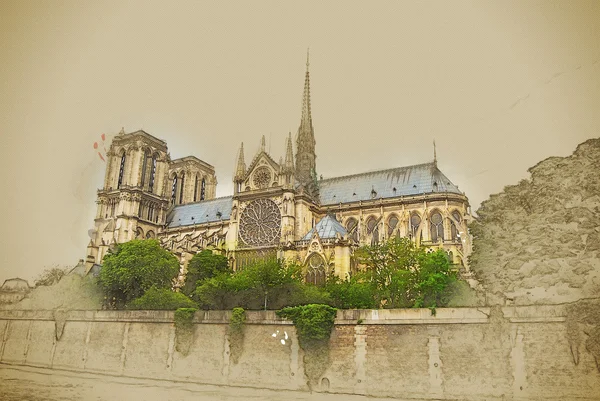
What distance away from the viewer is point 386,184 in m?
29.2

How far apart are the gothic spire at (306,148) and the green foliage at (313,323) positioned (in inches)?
630

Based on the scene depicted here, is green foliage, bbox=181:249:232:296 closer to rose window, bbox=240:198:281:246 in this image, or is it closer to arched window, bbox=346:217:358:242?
rose window, bbox=240:198:281:246

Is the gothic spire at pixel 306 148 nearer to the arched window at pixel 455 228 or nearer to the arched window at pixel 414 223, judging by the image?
→ the arched window at pixel 414 223

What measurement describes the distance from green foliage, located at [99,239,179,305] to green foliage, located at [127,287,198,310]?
1.98 m

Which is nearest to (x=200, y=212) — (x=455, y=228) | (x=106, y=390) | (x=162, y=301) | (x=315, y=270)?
(x=315, y=270)

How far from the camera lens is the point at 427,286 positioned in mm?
15922

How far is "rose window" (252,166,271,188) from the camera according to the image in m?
27.8

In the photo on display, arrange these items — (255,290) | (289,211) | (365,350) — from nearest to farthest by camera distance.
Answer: (365,350)
(255,290)
(289,211)

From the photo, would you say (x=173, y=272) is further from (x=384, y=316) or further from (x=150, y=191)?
(x=150, y=191)

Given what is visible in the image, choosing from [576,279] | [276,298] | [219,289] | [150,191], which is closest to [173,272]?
[219,289]

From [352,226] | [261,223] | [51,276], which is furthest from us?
[352,226]

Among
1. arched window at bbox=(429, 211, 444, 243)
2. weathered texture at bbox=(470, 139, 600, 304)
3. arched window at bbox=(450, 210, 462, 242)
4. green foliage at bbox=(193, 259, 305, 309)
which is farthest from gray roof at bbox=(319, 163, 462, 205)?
weathered texture at bbox=(470, 139, 600, 304)

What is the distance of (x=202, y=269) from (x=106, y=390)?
7560mm

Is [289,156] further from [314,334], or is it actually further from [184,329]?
[314,334]
